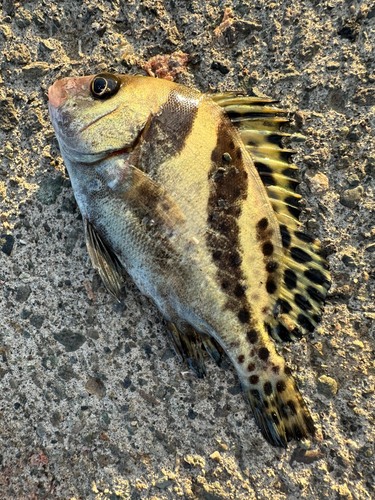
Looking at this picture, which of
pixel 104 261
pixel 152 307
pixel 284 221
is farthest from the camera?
pixel 152 307

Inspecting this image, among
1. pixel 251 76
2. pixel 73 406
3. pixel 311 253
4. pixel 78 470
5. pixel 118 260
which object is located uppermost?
pixel 251 76

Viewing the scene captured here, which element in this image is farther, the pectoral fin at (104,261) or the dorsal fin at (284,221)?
the pectoral fin at (104,261)

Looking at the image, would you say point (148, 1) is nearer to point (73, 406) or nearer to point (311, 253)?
point (311, 253)

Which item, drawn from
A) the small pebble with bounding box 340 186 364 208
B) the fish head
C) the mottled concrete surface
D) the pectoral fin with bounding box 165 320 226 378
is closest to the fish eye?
the fish head

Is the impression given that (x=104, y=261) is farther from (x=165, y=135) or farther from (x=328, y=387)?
(x=328, y=387)

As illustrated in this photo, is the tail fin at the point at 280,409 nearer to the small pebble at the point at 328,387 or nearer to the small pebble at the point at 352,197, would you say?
the small pebble at the point at 328,387

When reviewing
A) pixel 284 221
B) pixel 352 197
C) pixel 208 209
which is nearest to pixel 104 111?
pixel 208 209

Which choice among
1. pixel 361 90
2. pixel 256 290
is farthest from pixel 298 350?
pixel 361 90

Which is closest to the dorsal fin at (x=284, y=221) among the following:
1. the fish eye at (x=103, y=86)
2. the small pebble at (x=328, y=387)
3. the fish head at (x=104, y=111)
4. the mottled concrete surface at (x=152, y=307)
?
the mottled concrete surface at (x=152, y=307)
